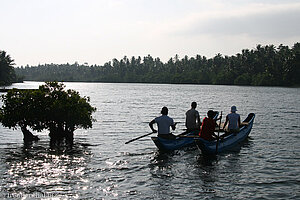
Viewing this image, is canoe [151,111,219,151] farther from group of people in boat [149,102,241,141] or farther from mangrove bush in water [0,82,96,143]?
mangrove bush in water [0,82,96,143]

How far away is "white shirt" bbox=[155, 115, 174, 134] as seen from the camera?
1792cm

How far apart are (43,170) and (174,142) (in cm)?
752

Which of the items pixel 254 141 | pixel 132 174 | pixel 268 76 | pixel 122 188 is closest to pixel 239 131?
pixel 254 141

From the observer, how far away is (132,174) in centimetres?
1460

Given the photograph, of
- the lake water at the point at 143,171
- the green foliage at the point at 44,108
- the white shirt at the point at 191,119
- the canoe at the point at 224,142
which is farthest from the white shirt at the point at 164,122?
the green foliage at the point at 44,108

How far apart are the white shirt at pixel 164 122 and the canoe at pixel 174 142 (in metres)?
0.50

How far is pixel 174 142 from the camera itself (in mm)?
19000

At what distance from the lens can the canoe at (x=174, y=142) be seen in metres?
18.2

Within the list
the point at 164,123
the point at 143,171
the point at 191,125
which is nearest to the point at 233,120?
the point at 191,125

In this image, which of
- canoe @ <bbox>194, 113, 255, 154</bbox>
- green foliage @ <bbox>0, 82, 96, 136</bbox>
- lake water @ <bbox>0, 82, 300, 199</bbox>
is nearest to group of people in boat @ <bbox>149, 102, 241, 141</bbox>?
canoe @ <bbox>194, 113, 255, 154</bbox>

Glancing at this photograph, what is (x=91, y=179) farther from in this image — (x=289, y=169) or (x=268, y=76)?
(x=268, y=76)

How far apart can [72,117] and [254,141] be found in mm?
13024

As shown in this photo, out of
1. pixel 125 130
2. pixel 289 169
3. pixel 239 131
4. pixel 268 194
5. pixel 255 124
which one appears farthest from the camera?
pixel 255 124

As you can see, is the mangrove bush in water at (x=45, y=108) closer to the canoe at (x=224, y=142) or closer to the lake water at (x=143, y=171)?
the lake water at (x=143, y=171)
